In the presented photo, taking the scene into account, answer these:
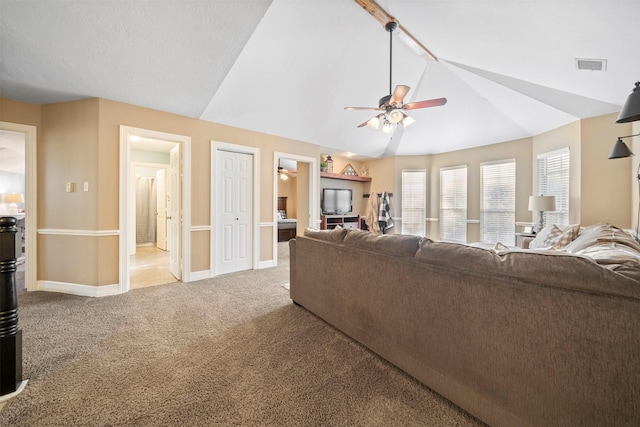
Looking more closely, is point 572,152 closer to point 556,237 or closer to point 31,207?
point 556,237

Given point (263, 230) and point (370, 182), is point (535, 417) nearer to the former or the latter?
point (263, 230)

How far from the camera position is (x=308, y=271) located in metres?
2.76

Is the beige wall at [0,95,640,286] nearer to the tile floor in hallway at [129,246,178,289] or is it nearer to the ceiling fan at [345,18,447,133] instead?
the tile floor in hallway at [129,246,178,289]

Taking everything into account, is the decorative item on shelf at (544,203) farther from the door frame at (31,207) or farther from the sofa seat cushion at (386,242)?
the door frame at (31,207)

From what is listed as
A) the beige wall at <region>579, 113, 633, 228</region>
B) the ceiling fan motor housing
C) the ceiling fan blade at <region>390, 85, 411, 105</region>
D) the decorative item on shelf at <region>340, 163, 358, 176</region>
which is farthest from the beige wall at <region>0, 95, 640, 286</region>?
the decorative item on shelf at <region>340, 163, 358, 176</region>

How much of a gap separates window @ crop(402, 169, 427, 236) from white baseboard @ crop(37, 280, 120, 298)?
6145 millimetres

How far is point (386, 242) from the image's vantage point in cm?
195

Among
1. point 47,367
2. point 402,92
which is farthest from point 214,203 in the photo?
point 402,92

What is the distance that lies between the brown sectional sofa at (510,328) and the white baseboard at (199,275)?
119 inches

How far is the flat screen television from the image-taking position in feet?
23.6

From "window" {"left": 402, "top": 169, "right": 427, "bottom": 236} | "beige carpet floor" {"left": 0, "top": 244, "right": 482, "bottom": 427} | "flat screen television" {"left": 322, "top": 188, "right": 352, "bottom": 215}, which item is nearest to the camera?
"beige carpet floor" {"left": 0, "top": 244, "right": 482, "bottom": 427}

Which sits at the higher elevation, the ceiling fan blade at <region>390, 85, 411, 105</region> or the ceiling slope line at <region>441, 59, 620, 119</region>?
the ceiling slope line at <region>441, 59, 620, 119</region>

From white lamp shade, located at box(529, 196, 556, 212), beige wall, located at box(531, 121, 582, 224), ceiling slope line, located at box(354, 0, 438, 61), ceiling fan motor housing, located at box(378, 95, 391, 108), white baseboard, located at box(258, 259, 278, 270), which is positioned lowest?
white baseboard, located at box(258, 259, 278, 270)

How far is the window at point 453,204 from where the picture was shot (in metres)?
6.38
